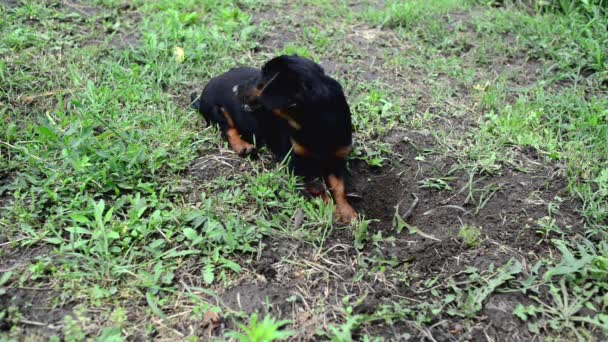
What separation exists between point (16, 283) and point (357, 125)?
240 cm

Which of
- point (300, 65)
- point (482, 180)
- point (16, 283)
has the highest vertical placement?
point (300, 65)

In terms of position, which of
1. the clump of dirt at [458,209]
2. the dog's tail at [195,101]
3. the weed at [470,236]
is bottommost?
the clump of dirt at [458,209]

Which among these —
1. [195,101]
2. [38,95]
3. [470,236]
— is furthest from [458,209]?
[38,95]

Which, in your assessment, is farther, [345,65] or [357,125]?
[345,65]

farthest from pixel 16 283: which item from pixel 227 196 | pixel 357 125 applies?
pixel 357 125

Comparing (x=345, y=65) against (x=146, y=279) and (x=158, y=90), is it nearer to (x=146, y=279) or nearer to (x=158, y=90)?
(x=158, y=90)

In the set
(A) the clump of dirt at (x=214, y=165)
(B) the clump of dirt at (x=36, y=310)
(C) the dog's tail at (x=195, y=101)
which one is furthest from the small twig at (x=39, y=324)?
(C) the dog's tail at (x=195, y=101)

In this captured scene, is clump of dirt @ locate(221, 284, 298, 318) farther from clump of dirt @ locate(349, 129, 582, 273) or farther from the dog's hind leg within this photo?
the dog's hind leg

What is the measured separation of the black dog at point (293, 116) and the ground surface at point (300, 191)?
15 centimetres

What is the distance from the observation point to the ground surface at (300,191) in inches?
105

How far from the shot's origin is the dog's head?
302 cm

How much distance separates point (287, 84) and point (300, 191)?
0.79 metres

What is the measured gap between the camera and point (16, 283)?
2.70m

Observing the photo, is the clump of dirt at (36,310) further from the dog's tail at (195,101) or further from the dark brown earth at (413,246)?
the dog's tail at (195,101)
